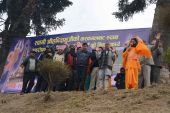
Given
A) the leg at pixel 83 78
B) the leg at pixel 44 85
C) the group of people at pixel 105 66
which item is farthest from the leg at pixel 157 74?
the leg at pixel 44 85

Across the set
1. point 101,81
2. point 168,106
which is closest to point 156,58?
point 101,81

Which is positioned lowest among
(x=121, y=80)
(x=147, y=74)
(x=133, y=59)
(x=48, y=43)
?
(x=121, y=80)

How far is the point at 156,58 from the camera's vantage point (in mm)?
13492

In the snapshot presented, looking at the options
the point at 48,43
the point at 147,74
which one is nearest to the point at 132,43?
the point at 147,74

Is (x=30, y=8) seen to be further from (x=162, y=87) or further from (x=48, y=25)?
(x=162, y=87)

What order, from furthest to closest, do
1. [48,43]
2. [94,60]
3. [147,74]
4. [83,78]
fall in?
[48,43] → [83,78] → [94,60] → [147,74]

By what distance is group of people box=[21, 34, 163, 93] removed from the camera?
12.8 m

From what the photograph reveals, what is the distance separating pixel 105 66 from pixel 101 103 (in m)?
2.93

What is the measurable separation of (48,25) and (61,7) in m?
1.08

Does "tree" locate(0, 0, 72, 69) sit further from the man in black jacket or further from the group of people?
the man in black jacket

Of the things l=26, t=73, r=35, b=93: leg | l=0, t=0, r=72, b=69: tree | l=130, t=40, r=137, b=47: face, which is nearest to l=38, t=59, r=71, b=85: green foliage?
l=130, t=40, r=137, b=47: face

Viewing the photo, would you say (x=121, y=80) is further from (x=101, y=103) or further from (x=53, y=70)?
(x=101, y=103)

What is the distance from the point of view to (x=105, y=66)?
1372cm

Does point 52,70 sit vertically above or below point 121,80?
above
